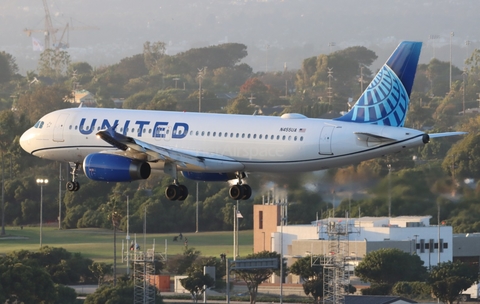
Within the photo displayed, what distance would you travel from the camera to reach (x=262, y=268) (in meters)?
119

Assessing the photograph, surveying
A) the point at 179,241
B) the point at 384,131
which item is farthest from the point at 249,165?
the point at 179,241

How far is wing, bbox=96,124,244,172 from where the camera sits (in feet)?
224

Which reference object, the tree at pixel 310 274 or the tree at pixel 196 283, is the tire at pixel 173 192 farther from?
the tree at pixel 196 283

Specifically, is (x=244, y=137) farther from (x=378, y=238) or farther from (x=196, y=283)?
(x=378, y=238)

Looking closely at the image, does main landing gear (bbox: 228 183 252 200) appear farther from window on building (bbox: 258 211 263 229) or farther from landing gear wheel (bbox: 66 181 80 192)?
window on building (bbox: 258 211 263 229)

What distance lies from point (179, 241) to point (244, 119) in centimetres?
6988

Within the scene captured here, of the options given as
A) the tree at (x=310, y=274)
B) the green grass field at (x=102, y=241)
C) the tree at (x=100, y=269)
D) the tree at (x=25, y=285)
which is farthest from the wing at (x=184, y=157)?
the green grass field at (x=102, y=241)

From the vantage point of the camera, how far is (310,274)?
119 metres

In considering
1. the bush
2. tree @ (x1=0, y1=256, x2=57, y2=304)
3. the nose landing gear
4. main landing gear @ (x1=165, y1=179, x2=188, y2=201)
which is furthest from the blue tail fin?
the bush

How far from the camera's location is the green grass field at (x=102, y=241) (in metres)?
131

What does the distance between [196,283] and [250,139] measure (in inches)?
1963

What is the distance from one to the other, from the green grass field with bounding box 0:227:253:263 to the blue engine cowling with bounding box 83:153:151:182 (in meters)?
57.1

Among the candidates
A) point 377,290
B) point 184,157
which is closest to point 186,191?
point 184,157

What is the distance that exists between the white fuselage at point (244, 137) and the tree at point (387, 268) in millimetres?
51649
